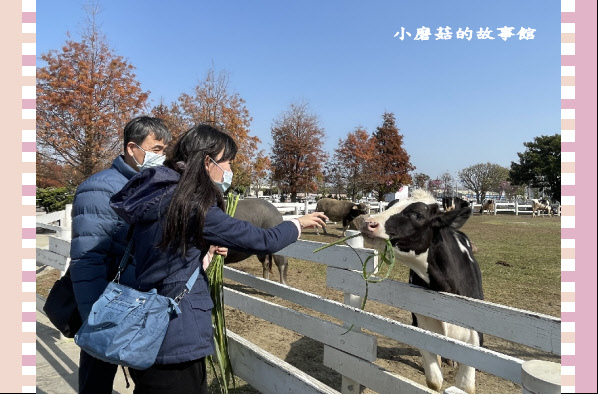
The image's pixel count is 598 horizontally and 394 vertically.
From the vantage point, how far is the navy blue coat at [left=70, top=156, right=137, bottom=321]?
2.18 meters

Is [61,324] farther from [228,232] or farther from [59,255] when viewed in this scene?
[59,255]

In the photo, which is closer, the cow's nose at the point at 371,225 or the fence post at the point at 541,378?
the fence post at the point at 541,378

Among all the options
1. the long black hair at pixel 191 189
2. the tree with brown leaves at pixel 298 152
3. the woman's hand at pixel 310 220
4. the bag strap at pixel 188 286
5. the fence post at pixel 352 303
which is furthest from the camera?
the tree with brown leaves at pixel 298 152

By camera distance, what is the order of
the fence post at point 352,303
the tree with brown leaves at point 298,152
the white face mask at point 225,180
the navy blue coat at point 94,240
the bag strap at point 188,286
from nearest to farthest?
1. the bag strap at point 188,286
2. the white face mask at point 225,180
3. the navy blue coat at point 94,240
4. the fence post at point 352,303
5. the tree with brown leaves at point 298,152

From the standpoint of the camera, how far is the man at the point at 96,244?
2182mm

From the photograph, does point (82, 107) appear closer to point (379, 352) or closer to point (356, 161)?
point (379, 352)

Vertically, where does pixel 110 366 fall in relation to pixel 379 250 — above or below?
below

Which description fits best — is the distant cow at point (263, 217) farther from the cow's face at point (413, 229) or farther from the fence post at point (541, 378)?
the fence post at point (541, 378)

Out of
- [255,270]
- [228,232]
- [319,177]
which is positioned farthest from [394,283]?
[319,177]

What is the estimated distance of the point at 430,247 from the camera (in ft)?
10.0

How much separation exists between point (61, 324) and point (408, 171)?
40.2 meters

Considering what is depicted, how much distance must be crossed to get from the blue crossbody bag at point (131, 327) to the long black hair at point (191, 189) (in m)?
0.25

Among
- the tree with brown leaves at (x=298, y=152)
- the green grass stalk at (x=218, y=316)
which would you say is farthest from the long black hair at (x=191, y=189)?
the tree with brown leaves at (x=298, y=152)

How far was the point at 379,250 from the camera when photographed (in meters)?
2.85
